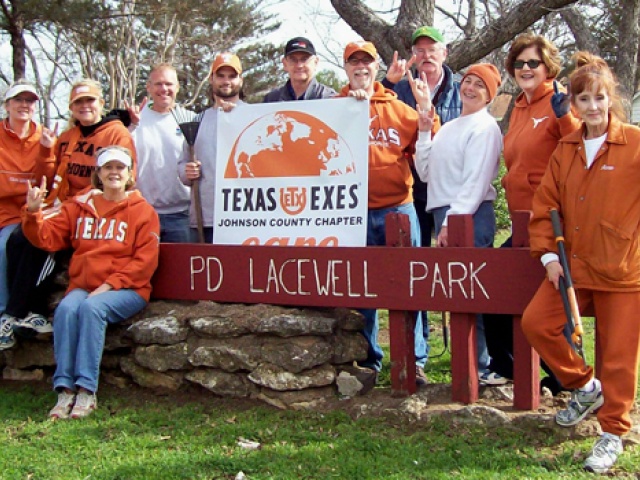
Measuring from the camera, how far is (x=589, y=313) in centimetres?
411

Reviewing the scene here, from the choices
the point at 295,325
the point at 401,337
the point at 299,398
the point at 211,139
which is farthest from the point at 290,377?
the point at 211,139

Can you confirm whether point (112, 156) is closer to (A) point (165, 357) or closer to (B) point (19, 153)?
(B) point (19, 153)

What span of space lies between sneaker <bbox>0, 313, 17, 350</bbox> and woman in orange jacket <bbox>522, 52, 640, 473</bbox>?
3546mm

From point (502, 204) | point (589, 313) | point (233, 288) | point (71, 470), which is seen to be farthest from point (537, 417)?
point (502, 204)

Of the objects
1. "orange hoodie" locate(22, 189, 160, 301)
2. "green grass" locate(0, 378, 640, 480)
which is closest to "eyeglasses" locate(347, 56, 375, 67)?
"orange hoodie" locate(22, 189, 160, 301)

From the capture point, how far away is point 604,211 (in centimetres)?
368

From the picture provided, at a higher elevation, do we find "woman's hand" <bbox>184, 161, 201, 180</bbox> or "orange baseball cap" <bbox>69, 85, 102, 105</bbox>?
"orange baseball cap" <bbox>69, 85, 102, 105</bbox>

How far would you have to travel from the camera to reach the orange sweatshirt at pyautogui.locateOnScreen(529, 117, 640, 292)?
3658 mm

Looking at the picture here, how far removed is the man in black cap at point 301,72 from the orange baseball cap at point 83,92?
134 cm

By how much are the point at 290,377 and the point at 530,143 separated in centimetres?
201

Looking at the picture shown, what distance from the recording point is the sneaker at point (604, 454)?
143 inches

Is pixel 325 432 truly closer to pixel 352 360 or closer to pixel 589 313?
pixel 352 360

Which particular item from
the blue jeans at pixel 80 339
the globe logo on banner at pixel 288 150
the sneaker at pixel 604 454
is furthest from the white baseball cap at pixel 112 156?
the sneaker at pixel 604 454

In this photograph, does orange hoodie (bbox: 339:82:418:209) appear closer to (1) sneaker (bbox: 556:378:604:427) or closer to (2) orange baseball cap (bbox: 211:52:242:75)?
(2) orange baseball cap (bbox: 211:52:242:75)
